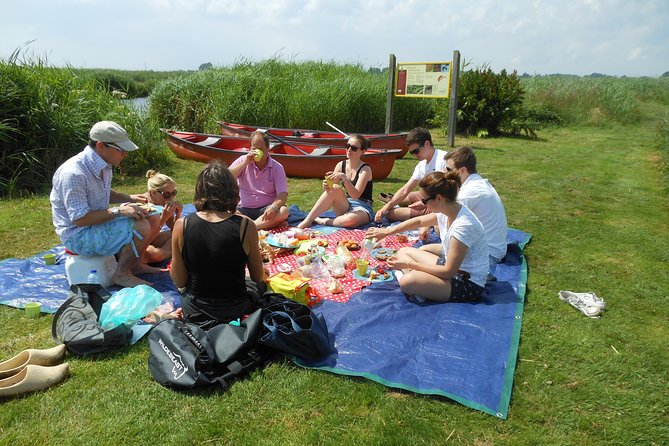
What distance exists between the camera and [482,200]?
15.1 feet

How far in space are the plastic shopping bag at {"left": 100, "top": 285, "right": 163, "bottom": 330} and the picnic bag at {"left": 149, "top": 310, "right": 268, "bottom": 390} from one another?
0.66m

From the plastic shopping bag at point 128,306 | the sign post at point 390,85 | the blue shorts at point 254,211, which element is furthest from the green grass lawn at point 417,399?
the sign post at point 390,85

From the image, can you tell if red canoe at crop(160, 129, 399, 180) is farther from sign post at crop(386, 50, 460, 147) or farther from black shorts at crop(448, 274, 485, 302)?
black shorts at crop(448, 274, 485, 302)

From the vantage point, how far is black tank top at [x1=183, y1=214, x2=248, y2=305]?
3.15 meters

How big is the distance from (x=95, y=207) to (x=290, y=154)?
6533mm

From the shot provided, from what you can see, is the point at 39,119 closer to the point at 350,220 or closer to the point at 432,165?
the point at 350,220

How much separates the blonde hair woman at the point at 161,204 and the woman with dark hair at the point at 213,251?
162 cm

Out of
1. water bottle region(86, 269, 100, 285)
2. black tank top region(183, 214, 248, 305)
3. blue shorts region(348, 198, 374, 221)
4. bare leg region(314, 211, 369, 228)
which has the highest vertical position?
black tank top region(183, 214, 248, 305)

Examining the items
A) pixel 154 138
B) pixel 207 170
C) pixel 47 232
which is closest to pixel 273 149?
pixel 154 138

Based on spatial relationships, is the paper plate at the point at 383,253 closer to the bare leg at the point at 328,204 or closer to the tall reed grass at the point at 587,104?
the bare leg at the point at 328,204

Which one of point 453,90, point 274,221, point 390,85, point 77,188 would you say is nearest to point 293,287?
point 77,188

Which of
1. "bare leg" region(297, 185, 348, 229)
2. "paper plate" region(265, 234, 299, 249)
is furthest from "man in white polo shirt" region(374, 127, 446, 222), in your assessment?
"paper plate" region(265, 234, 299, 249)

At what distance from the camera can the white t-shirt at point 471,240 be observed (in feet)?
12.6

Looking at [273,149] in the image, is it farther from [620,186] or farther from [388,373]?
[388,373]
